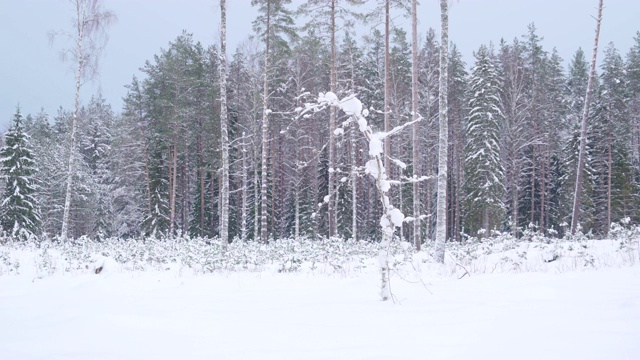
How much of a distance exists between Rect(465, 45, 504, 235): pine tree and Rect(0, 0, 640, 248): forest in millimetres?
80

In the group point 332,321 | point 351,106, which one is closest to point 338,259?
point 332,321

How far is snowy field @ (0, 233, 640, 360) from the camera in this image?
8.77 feet

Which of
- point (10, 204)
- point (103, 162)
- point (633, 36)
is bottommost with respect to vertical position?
point (10, 204)

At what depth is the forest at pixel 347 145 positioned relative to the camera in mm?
24734

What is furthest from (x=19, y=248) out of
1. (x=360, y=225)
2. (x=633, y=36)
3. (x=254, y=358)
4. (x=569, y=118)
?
(x=633, y=36)

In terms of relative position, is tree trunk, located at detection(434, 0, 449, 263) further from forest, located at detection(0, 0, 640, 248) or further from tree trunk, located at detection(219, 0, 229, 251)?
forest, located at detection(0, 0, 640, 248)

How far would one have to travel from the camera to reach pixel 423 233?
34.2m

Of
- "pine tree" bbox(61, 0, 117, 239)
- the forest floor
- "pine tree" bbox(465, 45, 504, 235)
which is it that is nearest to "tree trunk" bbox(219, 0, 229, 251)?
the forest floor

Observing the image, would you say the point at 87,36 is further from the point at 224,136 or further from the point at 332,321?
the point at 332,321

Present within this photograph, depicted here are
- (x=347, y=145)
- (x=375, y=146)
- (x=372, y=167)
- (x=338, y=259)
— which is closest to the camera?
(x=375, y=146)

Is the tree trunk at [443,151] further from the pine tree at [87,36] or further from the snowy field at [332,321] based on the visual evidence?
the pine tree at [87,36]

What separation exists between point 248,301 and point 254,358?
2304 millimetres

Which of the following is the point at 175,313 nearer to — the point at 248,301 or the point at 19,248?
the point at 248,301

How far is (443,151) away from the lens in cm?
1000
